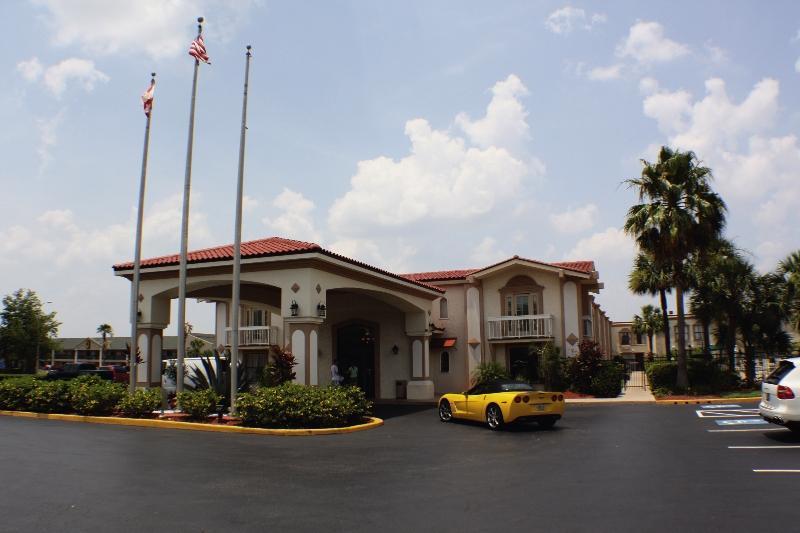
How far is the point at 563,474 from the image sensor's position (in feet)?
31.9

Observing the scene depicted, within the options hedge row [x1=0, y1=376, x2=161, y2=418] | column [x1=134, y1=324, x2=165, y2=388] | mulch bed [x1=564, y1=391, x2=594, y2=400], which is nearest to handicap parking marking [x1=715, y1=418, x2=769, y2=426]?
mulch bed [x1=564, y1=391, x2=594, y2=400]

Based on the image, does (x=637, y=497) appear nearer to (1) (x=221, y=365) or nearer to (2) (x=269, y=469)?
(2) (x=269, y=469)

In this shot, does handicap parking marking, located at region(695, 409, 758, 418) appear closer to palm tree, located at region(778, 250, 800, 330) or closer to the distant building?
palm tree, located at region(778, 250, 800, 330)

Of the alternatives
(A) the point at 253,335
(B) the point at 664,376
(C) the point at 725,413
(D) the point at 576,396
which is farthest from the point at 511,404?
(A) the point at 253,335

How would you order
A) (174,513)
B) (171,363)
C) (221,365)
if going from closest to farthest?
(174,513) < (221,365) < (171,363)

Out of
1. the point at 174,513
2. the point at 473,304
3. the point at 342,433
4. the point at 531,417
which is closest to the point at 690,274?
the point at 473,304

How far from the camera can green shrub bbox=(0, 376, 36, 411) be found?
19797mm

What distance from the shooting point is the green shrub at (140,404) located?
17.6m

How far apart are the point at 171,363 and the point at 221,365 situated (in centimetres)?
300

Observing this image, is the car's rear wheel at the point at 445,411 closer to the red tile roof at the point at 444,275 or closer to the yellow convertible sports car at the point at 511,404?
the yellow convertible sports car at the point at 511,404

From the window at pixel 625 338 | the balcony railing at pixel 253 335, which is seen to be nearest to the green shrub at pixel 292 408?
the balcony railing at pixel 253 335

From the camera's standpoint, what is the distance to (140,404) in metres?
17.6

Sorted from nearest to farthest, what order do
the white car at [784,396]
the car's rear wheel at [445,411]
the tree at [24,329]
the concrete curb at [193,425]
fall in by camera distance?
the white car at [784,396] < the concrete curb at [193,425] < the car's rear wheel at [445,411] < the tree at [24,329]

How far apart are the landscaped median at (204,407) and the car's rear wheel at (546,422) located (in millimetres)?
4260
